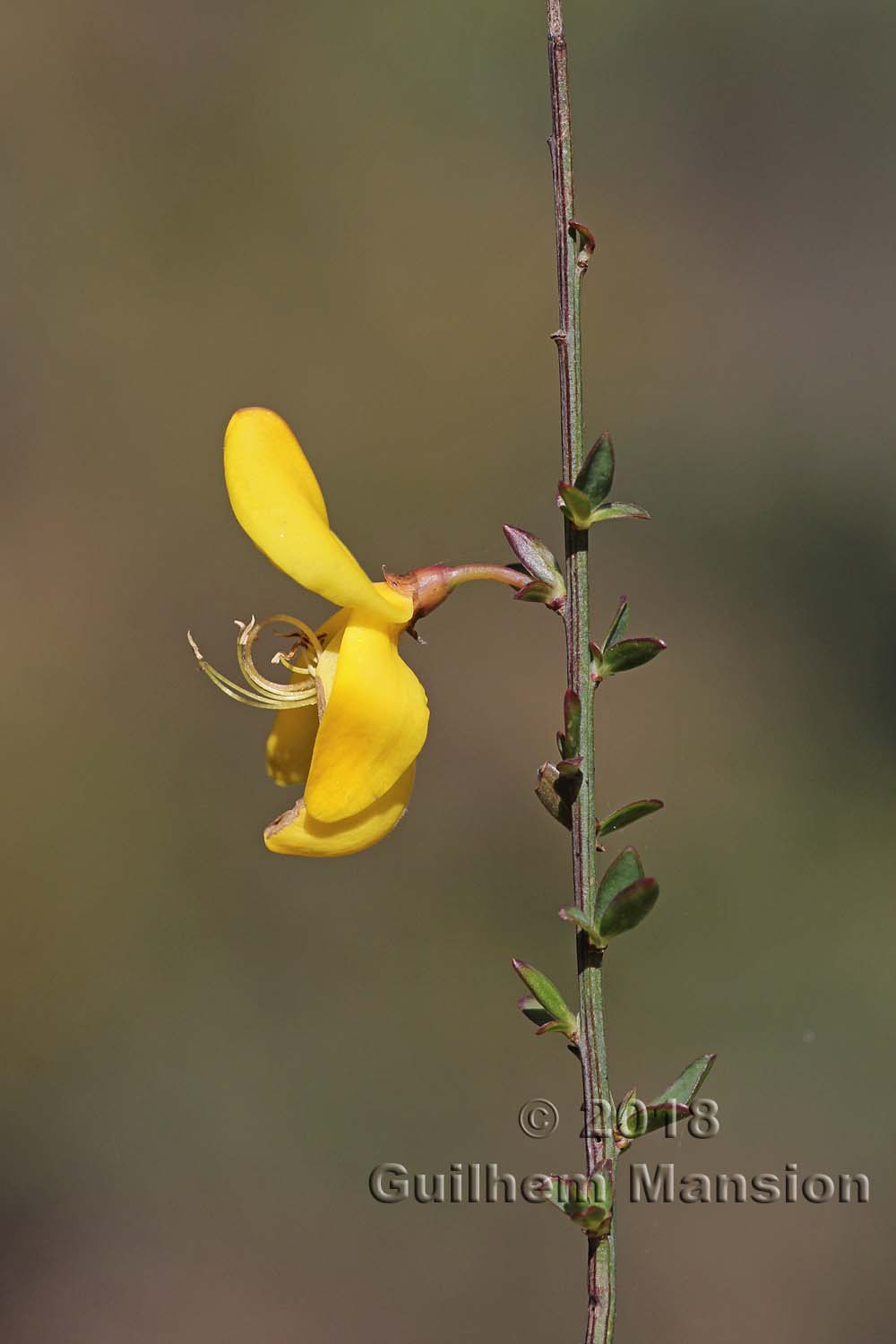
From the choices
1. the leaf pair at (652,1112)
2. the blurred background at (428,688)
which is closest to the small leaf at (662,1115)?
the leaf pair at (652,1112)

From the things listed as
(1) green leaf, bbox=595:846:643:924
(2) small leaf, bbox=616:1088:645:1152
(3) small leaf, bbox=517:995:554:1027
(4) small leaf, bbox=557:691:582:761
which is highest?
(4) small leaf, bbox=557:691:582:761

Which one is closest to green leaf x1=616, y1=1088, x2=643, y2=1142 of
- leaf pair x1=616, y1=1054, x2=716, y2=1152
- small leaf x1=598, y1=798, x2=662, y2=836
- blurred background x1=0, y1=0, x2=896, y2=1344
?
leaf pair x1=616, y1=1054, x2=716, y2=1152

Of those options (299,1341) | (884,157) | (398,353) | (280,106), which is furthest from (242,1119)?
(884,157)

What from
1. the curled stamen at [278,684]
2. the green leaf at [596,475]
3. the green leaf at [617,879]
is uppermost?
the green leaf at [596,475]

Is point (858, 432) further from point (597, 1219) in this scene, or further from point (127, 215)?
point (597, 1219)

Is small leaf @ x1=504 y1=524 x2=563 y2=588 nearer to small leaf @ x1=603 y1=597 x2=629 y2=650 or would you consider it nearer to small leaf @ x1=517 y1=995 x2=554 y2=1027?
small leaf @ x1=603 y1=597 x2=629 y2=650

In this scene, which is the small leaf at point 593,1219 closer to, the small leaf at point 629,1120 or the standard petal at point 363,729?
the small leaf at point 629,1120
